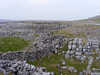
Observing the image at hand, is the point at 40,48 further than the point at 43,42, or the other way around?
the point at 43,42

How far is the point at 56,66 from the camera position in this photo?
70.6 feet

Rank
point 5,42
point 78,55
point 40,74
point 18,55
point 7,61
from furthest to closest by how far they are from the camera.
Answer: point 5,42
point 78,55
point 18,55
point 7,61
point 40,74

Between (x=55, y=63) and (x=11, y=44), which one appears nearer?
(x=55, y=63)

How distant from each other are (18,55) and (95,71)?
1123cm

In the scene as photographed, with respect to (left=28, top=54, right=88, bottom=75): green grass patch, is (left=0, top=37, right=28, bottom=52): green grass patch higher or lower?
higher

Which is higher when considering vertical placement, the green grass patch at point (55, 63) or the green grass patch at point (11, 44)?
the green grass patch at point (11, 44)

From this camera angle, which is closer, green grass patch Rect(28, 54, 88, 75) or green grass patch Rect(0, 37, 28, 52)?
green grass patch Rect(28, 54, 88, 75)

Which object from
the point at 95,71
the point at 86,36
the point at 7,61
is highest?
the point at 86,36

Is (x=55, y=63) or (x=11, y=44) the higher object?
(x=11, y=44)

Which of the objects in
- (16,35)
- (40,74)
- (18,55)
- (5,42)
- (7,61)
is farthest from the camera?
(16,35)

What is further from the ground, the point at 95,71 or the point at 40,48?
the point at 40,48

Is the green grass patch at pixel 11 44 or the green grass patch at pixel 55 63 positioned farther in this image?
the green grass patch at pixel 11 44

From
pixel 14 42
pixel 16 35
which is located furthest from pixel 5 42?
pixel 16 35

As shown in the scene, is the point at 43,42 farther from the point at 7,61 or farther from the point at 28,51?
the point at 7,61
